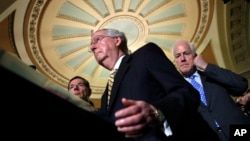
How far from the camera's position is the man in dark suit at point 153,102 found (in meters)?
0.86

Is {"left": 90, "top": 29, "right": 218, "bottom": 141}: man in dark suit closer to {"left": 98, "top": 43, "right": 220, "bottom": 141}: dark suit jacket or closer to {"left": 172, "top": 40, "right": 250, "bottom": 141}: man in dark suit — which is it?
{"left": 98, "top": 43, "right": 220, "bottom": 141}: dark suit jacket

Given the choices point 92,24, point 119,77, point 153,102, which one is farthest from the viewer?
point 92,24

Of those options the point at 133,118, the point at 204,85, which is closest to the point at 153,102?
the point at 133,118

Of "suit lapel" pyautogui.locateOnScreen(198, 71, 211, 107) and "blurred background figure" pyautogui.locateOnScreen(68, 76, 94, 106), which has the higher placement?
"blurred background figure" pyautogui.locateOnScreen(68, 76, 94, 106)

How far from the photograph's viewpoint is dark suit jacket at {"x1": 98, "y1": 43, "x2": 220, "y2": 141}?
1068mm

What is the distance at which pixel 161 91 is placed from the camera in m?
1.32

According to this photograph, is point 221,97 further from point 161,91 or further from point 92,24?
point 92,24

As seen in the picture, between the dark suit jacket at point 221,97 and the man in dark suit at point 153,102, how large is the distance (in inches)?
23.3

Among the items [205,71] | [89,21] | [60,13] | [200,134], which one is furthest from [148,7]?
[200,134]

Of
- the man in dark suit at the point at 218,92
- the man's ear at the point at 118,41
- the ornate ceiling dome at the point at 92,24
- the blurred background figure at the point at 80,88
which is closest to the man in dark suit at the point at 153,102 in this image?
the man's ear at the point at 118,41

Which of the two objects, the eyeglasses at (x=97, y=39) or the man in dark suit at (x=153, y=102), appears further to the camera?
the eyeglasses at (x=97, y=39)

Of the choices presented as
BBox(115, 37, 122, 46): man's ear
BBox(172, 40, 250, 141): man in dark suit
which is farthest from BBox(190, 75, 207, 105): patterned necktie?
BBox(115, 37, 122, 46): man's ear

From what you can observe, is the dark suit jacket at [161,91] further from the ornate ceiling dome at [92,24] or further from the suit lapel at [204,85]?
the ornate ceiling dome at [92,24]

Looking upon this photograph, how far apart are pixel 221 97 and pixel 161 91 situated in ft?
2.88
